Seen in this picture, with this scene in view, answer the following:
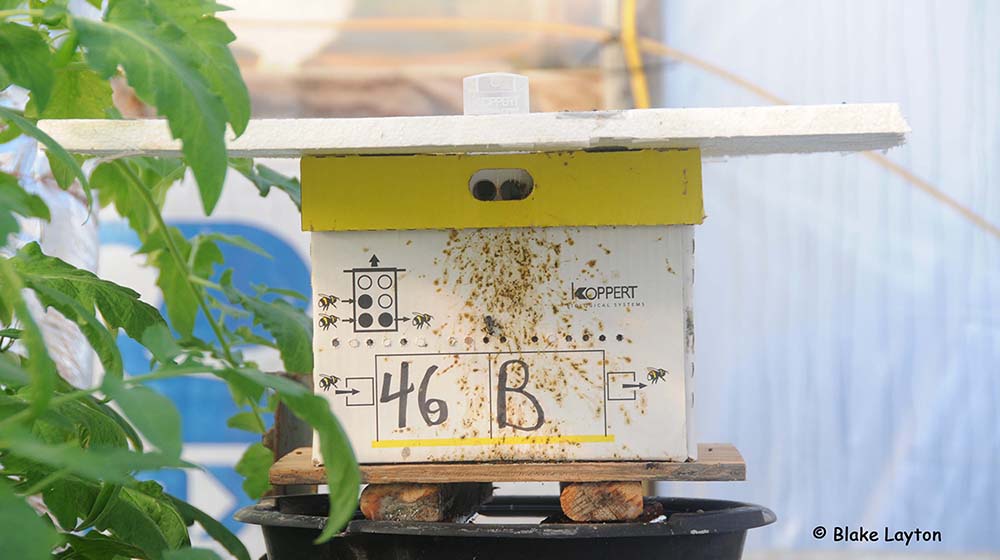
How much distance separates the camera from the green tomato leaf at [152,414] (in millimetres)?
481

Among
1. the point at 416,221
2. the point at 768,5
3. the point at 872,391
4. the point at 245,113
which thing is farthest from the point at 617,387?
the point at 768,5

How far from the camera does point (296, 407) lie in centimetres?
57

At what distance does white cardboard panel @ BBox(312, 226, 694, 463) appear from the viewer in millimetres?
912

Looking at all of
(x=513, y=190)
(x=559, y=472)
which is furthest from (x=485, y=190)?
(x=559, y=472)

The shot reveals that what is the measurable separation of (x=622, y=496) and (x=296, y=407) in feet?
1.35

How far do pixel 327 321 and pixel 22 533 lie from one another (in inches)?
19.3

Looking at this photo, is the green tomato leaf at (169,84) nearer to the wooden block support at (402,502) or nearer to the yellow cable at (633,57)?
the wooden block support at (402,502)

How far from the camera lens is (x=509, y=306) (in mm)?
921

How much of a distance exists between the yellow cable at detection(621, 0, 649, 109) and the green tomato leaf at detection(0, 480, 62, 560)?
2.12m

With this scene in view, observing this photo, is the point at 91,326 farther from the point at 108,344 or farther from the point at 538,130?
the point at 538,130

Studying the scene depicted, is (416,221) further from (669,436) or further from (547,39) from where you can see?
(547,39)

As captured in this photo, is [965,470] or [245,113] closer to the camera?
[245,113]

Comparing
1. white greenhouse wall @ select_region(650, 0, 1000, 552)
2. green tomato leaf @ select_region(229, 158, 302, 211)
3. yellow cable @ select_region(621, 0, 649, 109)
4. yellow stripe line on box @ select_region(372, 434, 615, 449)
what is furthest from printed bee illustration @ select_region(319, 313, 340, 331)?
yellow cable @ select_region(621, 0, 649, 109)
